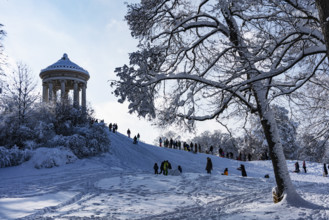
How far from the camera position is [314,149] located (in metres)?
11.7

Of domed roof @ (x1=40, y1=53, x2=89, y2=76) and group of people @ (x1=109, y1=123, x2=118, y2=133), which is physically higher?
domed roof @ (x1=40, y1=53, x2=89, y2=76)

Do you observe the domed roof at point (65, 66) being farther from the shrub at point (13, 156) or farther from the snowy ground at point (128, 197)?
the snowy ground at point (128, 197)

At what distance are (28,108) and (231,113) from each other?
22.6m

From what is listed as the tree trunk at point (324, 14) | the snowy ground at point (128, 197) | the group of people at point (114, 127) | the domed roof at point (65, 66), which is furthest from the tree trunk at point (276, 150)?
the domed roof at point (65, 66)

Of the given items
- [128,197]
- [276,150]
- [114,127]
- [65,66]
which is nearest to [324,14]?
[276,150]

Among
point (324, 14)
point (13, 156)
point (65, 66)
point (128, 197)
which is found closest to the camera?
point (324, 14)

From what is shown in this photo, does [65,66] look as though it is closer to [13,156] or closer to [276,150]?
[13,156]

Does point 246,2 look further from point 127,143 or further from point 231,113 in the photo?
point 127,143

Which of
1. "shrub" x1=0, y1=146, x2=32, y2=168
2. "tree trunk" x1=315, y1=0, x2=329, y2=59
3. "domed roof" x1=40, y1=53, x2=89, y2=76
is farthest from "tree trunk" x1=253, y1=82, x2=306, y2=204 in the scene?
→ "domed roof" x1=40, y1=53, x2=89, y2=76

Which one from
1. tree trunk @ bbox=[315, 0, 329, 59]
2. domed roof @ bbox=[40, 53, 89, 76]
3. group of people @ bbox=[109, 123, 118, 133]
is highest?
domed roof @ bbox=[40, 53, 89, 76]

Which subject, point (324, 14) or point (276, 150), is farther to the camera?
point (276, 150)

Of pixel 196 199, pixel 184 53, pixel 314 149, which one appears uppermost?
pixel 184 53

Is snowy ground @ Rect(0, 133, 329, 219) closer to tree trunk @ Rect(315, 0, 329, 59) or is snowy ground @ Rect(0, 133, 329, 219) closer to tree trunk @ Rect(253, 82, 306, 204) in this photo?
tree trunk @ Rect(253, 82, 306, 204)

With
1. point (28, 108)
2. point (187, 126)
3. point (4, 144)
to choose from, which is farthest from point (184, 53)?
point (28, 108)
